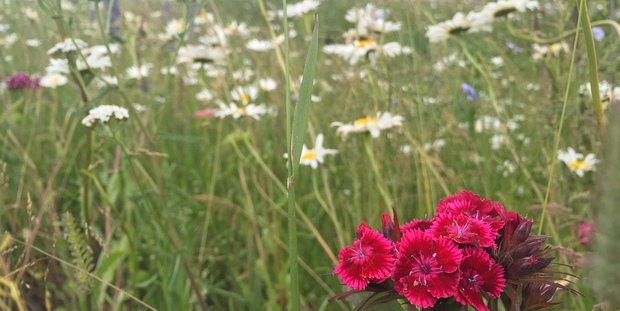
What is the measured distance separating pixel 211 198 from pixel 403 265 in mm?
836

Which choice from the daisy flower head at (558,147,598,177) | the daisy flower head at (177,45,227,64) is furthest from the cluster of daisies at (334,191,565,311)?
the daisy flower head at (177,45,227,64)

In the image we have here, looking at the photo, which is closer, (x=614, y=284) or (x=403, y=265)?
(x=614, y=284)

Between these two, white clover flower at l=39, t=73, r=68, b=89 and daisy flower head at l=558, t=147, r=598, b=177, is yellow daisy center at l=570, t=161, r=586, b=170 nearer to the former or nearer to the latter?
daisy flower head at l=558, t=147, r=598, b=177

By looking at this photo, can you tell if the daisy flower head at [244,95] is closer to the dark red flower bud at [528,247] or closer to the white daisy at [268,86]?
the white daisy at [268,86]

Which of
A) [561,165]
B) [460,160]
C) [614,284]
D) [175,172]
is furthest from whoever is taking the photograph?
[175,172]

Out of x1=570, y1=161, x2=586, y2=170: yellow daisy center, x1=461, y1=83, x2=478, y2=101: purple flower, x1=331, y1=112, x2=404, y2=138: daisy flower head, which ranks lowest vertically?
x1=570, y1=161, x2=586, y2=170: yellow daisy center

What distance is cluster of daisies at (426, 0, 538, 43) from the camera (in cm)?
127

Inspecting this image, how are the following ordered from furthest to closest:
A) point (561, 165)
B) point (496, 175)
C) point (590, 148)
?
point (496, 175) < point (590, 148) < point (561, 165)

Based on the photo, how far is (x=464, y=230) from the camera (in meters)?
0.49

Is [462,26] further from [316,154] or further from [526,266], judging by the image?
[526,266]

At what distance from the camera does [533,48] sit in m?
1.85

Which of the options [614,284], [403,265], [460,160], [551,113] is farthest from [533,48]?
[614,284]

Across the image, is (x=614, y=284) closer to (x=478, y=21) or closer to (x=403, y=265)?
(x=403, y=265)

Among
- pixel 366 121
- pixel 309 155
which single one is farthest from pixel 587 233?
pixel 309 155
